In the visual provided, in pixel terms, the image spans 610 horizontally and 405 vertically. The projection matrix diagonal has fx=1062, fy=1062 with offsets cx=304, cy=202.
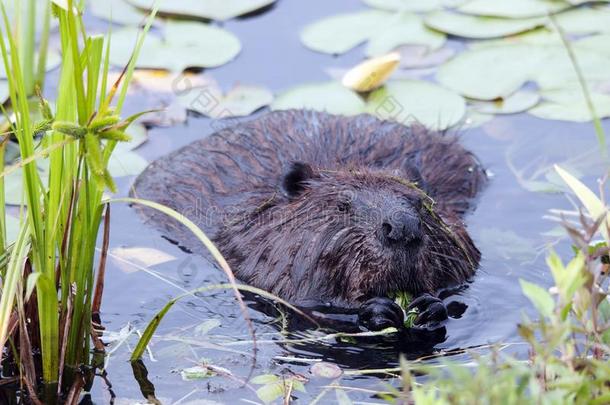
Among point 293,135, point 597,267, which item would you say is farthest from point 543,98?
point 597,267

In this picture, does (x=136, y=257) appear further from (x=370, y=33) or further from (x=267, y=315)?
(x=370, y=33)

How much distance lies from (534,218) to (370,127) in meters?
1.00

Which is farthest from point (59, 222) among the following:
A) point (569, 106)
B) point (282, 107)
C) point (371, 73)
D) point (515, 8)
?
point (515, 8)

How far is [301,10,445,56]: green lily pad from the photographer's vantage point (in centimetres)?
718

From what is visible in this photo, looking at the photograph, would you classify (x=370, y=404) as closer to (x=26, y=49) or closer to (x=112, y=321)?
(x=112, y=321)

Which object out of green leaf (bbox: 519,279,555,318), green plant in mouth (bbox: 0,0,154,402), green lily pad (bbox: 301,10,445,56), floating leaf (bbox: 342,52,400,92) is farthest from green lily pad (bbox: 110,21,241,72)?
green leaf (bbox: 519,279,555,318)

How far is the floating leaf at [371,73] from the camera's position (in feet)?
21.5

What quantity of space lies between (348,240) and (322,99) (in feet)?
6.99

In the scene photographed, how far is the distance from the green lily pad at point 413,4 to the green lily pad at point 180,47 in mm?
1099

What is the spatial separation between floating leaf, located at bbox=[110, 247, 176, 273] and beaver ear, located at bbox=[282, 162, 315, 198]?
0.81 metres

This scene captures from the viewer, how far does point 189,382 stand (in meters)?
4.16

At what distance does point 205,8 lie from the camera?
24.6 feet

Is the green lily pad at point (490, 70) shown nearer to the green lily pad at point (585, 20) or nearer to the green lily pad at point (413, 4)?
the green lily pad at point (585, 20)

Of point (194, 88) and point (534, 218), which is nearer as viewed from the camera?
point (534, 218)
